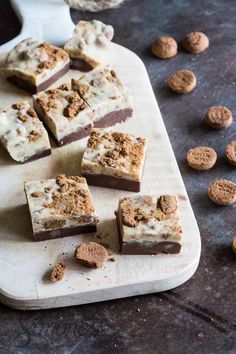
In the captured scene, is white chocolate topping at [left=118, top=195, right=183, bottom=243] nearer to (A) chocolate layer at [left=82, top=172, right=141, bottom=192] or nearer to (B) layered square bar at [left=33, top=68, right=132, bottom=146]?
(A) chocolate layer at [left=82, top=172, right=141, bottom=192]

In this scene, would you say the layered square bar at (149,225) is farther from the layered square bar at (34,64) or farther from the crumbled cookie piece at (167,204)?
the layered square bar at (34,64)

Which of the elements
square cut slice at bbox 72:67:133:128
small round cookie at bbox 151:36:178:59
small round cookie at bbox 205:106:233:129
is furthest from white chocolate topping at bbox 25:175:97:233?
small round cookie at bbox 151:36:178:59

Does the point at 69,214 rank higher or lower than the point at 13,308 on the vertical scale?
higher

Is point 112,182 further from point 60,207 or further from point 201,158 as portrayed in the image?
point 201,158

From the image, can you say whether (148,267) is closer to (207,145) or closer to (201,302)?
(201,302)

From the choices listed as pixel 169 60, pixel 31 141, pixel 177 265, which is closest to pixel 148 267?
pixel 177 265

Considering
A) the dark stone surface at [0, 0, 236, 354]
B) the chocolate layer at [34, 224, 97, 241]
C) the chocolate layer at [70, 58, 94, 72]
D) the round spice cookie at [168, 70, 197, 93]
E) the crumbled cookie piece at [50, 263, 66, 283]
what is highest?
the chocolate layer at [70, 58, 94, 72]

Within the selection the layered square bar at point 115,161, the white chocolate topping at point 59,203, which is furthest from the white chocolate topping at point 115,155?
the white chocolate topping at point 59,203
